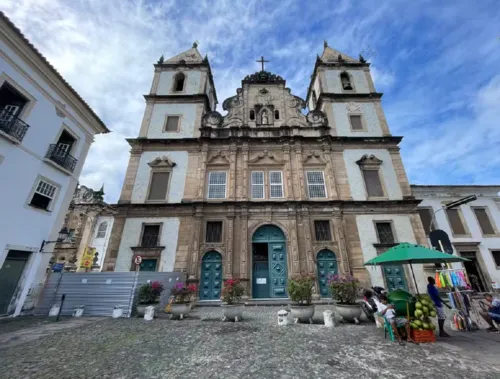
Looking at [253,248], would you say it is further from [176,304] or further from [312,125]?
[312,125]

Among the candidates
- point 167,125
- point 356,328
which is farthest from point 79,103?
point 356,328

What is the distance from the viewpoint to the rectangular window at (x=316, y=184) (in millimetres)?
16188

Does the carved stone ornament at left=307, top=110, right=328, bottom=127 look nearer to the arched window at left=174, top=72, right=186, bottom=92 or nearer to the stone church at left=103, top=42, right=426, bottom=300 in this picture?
the stone church at left=103, top=42, right=426, bottom=300

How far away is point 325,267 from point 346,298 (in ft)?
18.9

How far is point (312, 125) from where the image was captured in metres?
18.9

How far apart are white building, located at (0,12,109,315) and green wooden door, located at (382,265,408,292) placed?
766 inches

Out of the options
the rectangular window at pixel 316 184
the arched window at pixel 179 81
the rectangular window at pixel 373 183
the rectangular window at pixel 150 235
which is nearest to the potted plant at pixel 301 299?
the rectangular window at pixel 316 184

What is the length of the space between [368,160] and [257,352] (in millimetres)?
16427

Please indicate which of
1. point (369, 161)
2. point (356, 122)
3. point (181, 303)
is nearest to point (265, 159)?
point (369, 161)

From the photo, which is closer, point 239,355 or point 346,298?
point 239,355

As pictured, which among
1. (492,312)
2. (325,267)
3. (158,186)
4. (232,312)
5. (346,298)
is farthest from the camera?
(158,186)

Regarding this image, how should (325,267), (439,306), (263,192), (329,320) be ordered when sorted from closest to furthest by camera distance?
(439,306) → (329,320) → (325,267) → (263,192)

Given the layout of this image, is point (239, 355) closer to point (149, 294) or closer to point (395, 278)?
point (149, 294)

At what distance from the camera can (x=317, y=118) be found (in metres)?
19.2
